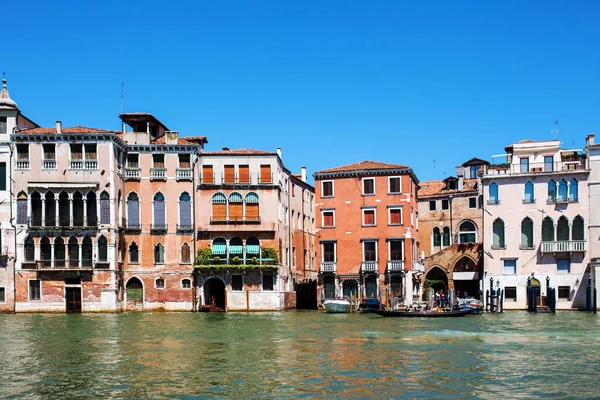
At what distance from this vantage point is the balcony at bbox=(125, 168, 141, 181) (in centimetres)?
4569

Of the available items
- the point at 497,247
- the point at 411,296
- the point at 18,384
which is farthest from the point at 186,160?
the point at 18,384

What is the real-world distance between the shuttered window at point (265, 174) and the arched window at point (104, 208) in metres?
8.57

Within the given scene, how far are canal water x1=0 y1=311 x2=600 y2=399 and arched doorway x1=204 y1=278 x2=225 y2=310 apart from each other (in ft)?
33.9

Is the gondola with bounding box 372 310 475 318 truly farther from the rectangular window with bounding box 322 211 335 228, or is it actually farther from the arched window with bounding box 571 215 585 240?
the rectangular window with bounding box 322 211 335 228

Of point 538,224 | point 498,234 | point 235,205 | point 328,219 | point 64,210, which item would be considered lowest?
point 498,234

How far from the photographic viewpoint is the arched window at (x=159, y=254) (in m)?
45.5

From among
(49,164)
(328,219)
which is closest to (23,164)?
(49,164)

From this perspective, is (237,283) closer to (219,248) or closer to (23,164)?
(219,248)

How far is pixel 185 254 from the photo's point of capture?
4569 cm

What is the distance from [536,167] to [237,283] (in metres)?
18.4

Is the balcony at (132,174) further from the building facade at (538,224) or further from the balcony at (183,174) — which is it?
the building facade at (538,224)

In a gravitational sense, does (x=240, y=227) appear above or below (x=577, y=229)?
above

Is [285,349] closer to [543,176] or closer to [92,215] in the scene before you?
[92,215]

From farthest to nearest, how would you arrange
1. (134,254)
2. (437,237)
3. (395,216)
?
(437,237), (395,216), (134,254)
